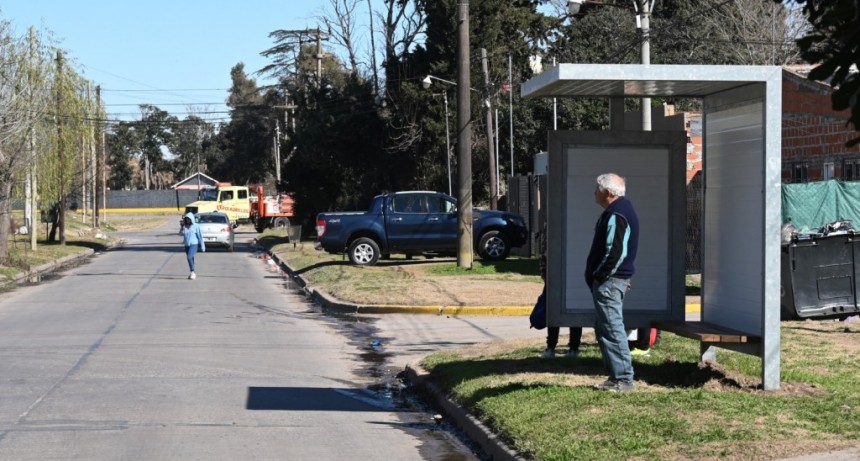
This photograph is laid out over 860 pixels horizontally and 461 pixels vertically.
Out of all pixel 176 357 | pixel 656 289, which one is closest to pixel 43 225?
pixel 176 357

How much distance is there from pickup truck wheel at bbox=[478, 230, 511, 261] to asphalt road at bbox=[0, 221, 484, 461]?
857 centimetres

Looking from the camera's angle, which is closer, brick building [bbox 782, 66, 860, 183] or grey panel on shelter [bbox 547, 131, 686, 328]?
grey panel on shelter [bbox 547, 131, 686, 328]

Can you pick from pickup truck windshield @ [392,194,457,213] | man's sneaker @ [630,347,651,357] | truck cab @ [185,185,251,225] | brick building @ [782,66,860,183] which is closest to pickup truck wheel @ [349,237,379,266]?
pickup truck windshield @ [392,194,457,213]

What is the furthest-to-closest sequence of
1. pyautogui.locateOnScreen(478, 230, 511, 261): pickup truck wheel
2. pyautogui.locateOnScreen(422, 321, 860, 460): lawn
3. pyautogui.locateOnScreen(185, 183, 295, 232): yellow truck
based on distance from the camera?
pyautogui.locateOnScreen(185, 183, 295, 232): yellow truck < pyautogui.locateOnScreen(478, 230, 511, 261): pickup truck wheel < pyautogui.locateOnScreen(422, 321, 860, 460): lawn

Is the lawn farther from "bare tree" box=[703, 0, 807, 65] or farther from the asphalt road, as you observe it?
"bare tree" box=[703, 0, 807, 65]

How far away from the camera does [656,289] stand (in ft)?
36.0

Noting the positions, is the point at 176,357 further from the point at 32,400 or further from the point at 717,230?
the point at 717,230

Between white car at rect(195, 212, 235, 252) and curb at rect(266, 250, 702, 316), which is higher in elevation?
white car at rect(195, 212, 235, 252)

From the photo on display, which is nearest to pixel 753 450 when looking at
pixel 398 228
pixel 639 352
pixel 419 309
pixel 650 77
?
pixel 650 77

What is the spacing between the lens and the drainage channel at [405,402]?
8.75 metres

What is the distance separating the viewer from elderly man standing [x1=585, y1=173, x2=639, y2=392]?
908 centimetres

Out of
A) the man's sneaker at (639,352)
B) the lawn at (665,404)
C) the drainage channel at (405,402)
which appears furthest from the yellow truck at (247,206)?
the lawn at (665,404)

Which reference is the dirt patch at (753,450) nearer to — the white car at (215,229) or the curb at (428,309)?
the curb at (428,309)

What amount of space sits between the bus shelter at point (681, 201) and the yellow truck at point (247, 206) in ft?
176
